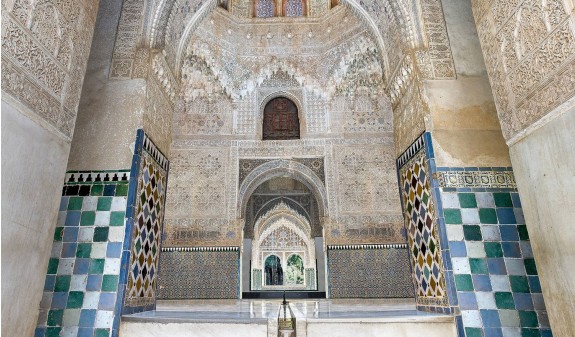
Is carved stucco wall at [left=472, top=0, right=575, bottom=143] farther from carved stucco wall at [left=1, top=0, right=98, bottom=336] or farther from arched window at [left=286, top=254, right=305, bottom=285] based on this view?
arched window at [left=286, top=254, right=305, bottom=285]

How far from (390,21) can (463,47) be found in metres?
0.68

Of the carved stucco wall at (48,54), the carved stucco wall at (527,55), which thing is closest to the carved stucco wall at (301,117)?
the carved stucco wall at (48,54)

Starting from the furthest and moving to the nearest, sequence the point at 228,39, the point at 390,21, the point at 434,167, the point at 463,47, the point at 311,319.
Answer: the point at 228,39, the point at 390,21, the point at 463,47, the point at 434,167, the point at 311,319

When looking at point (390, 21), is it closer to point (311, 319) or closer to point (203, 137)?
→ point (311, 319)

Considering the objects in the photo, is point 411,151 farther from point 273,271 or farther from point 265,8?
point 273,271

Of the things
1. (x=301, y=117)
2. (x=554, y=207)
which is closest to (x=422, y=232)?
(x=554, y=207)

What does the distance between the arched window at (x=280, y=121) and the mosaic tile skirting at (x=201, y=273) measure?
214 cm

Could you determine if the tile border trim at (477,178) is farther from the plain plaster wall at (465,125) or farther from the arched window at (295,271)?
the arched window at (295,271)

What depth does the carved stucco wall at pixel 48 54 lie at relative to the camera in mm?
1562

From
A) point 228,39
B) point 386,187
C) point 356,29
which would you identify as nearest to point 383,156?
point 386,187

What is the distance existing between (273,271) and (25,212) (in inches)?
457

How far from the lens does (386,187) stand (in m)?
6.41

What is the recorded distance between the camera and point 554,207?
5.23ft

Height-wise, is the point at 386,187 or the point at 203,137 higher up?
the point at 203,137
